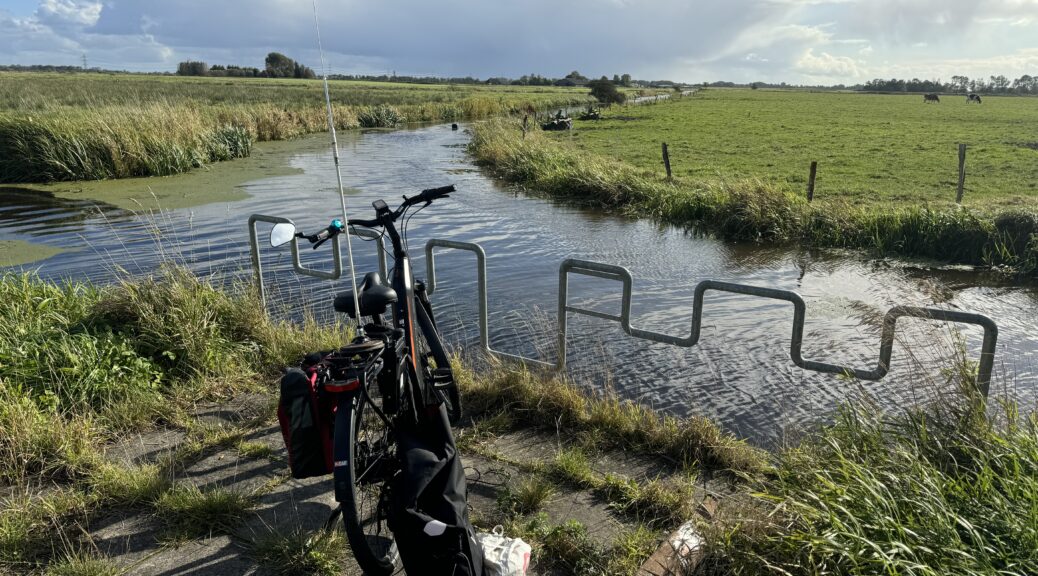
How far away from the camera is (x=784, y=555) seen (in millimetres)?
2617

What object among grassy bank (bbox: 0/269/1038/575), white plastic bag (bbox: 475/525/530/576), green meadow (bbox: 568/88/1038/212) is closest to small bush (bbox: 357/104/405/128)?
green meadow (bbox: 568/88/1038/212)

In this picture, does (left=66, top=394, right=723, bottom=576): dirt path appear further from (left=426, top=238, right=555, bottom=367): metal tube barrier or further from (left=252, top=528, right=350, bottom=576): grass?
(left=426, top=238, right=555, bottom=367): metal tube barrier

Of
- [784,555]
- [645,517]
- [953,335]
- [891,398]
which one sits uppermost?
[953,335]

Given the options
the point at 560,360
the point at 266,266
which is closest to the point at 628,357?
the point at 560,360

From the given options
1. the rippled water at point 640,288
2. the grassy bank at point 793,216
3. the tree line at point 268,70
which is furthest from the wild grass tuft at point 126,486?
the tree line at point 268,70

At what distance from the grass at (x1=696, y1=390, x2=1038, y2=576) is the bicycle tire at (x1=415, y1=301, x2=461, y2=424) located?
1.55 m

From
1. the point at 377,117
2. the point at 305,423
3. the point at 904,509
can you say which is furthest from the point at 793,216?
the point at 377,117

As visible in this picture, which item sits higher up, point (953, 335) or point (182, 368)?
point (953, 335)

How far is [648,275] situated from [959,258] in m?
6.28

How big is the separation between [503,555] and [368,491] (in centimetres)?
88

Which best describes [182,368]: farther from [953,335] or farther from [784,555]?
[953,335]

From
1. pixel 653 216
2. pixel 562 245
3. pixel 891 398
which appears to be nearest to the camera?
pixel 891 398

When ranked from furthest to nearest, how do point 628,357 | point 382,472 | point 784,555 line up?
point 628,357 < point 382,472 < point 784,555

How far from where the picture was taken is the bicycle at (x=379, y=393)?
2.70 meters
